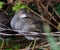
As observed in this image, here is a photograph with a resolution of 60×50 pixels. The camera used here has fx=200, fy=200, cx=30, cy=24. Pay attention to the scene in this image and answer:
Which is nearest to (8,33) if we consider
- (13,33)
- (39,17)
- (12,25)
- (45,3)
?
(13,33)

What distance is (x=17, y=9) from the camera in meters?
1.73

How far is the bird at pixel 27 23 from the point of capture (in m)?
1.43

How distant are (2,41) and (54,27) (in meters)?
0.53

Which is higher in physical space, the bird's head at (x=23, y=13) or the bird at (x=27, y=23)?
the bird's head at (x=23, y=13)

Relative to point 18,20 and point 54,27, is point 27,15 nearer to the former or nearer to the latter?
point 18,20

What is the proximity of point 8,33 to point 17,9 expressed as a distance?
35cm

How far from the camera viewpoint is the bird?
143 cm

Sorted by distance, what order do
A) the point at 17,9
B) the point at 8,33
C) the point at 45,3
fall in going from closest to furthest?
the point at 8,33, the point at 45,3, the point at 17,9

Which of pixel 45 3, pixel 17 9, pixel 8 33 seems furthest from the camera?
pixel 17 9

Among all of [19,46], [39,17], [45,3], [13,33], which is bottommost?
[19,46]

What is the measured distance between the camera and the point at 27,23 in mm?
1488

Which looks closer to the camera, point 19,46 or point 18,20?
point 18,20

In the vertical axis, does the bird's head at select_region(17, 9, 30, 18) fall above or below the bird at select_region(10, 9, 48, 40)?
above

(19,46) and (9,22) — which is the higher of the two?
(9,22)
